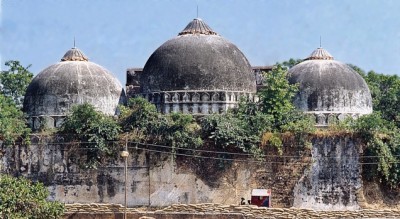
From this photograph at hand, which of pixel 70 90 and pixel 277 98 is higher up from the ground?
pixel 70 90

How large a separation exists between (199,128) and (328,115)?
5.01 metres

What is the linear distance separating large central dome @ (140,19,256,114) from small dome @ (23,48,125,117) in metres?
1.44

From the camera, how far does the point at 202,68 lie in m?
36.6

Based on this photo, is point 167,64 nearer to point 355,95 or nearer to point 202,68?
point 202,68

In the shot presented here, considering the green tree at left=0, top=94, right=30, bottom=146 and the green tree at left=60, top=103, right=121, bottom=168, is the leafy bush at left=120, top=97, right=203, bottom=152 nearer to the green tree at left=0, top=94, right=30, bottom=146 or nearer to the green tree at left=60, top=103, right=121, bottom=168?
the green tree at left=60, top=103, right=121, bottom=168

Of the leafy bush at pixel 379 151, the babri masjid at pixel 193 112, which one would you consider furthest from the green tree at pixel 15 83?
the leafy bush at pixel 379 151

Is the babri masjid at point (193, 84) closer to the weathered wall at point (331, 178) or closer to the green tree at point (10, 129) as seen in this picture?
the green tree at point (10, 129)

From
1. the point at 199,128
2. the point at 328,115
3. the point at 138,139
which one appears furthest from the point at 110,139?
the point at 328,115

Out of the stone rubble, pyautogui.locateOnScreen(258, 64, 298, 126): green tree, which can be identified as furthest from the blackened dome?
the stone rubble

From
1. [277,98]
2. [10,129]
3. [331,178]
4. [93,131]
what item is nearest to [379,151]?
[331,178]

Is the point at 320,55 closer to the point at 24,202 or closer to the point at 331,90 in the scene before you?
the point at 331,90

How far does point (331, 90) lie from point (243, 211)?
22.7ft

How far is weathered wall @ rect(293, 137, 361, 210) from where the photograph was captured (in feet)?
114

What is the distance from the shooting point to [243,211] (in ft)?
108
